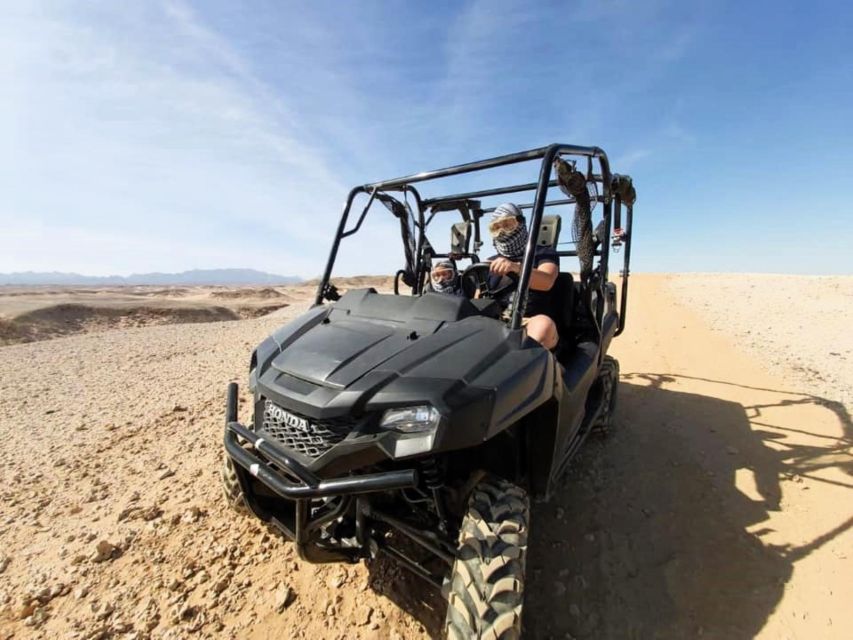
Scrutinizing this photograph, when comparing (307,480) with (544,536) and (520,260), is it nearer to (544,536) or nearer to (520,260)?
(544,536)

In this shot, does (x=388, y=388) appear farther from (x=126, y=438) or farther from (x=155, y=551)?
(x=126, y=438)

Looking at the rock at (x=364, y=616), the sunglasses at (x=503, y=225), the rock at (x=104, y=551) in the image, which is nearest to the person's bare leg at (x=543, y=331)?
the sunglasses at (x=503, y=225)

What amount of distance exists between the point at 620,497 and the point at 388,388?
2.28 metres

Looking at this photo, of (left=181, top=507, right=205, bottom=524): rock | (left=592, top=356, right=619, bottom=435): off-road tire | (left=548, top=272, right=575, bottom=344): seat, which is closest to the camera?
(left=181, top=507, right=205, bottom=524): rock

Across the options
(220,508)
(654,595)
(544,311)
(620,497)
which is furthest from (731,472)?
(220,508)

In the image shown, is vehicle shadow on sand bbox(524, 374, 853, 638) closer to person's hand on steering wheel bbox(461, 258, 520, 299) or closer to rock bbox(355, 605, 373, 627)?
rock bbox(355, 605, 373, 627)

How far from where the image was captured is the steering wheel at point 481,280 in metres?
3.10

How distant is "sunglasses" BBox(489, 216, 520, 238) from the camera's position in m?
2.82

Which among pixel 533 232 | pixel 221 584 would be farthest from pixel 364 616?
pixel 533 232

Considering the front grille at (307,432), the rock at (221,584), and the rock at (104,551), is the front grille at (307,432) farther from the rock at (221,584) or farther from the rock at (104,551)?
the rock at (104,551)

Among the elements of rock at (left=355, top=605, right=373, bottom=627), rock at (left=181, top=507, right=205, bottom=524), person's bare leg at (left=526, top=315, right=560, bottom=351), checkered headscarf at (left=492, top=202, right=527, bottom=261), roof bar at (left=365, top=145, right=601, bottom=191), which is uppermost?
roof bar at (left=365, top=145, right=601, bottom=191)

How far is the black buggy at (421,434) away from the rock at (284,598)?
1.50 ft

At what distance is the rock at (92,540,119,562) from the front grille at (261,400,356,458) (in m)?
1.57

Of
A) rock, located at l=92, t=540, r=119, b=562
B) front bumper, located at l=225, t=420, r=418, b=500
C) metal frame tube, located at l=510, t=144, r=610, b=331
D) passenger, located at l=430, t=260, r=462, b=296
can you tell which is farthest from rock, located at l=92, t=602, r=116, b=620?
passenger, located at l=430, t=260, r=462, b=296
